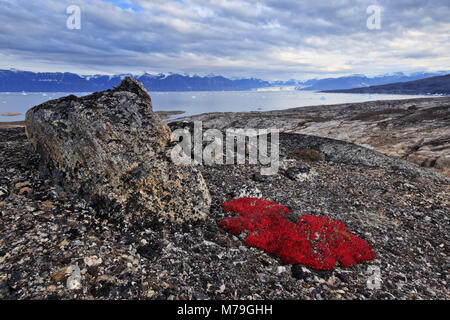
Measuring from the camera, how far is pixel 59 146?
446 inches

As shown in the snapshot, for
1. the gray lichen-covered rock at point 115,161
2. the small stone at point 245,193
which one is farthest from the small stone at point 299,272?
the small stone at point 245,193

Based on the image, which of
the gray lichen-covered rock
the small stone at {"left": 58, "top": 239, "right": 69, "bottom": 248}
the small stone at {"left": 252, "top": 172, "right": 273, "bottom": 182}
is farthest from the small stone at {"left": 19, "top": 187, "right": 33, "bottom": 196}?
the small stone at {"left": 252, "top": 172, "right": 273, "bottom": 182}

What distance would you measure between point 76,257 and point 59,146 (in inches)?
228

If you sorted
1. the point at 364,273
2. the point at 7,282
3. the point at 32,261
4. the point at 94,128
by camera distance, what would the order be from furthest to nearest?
the point at 94,128
the point at 364,273
the point at 32,261
the point at 7,282

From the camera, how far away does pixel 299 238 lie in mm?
10836

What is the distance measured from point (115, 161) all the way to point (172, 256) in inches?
201

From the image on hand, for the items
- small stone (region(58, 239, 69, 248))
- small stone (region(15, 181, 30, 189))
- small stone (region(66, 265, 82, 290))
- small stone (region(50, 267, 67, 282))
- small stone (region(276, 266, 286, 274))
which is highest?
small stone (region(15, 181, 30, 189))

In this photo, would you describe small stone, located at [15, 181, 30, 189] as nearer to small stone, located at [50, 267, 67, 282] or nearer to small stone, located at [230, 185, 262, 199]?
small stone, located at [50, 267, 67, 282]

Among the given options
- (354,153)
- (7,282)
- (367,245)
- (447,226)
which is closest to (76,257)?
(7,282)

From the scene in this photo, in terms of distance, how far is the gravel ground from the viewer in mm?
7359

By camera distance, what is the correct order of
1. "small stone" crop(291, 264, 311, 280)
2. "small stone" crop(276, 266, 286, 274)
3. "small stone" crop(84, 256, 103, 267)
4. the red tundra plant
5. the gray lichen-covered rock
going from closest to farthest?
"small stone" crop(84, 256, 103, 267), "small stone" crop(291, 264, 311, 280), "small stone" crop(276, 266, 286, 274), the red tundra plant, the gray lichen-covered rock

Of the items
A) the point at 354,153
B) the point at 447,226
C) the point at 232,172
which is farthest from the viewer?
the point at 354,153

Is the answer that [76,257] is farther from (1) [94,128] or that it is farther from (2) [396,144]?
(2) [396,144]

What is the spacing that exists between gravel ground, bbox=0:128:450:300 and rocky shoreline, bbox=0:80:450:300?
0.04 metres
